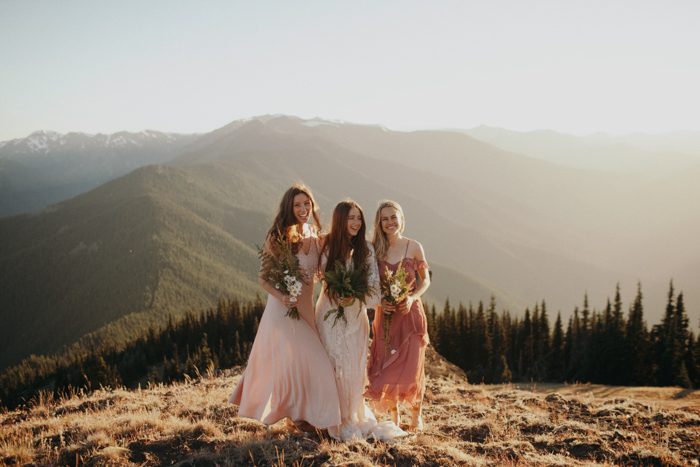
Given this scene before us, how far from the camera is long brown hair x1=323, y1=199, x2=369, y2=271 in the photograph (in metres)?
8.60

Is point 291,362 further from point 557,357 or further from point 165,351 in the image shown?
point 165,351

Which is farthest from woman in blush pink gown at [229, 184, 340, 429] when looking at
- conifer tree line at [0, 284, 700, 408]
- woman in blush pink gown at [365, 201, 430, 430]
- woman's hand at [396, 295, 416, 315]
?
conifer tree line at [0, 284, 700, 408]

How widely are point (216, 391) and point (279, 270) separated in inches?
232

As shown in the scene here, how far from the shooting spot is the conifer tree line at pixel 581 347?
57.9m

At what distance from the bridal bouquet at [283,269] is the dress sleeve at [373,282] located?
1120 mm

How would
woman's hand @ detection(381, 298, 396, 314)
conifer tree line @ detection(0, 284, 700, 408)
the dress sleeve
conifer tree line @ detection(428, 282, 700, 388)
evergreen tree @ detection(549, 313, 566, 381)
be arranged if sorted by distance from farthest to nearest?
evergreen tree @ detection(549, 313, 566, 381) < conifer tree line @ detection(0, 284, 700, 408) < conifer tree line @ detection(428, 282, 700, 388) < woman's hand @ detection(381, 298, 396, 314) < the dress sleeve

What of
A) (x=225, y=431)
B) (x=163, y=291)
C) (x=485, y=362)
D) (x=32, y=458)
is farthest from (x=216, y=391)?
(x=163, y=291)

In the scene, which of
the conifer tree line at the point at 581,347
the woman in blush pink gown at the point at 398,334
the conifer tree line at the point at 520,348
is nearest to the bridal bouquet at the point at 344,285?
the woman in blush pink gown at the point at 398,334

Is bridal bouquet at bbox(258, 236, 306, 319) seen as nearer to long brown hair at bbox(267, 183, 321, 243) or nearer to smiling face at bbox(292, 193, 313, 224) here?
long brown hair at bbox(267, 183, 321, 243)

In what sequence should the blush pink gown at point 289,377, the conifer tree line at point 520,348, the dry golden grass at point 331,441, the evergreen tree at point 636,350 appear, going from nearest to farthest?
the dry golden grass at point 331,441 → the blush pink gown at point 289,377 → the conifer tree line at point 520,348 → the evergreen tree at point 636,350

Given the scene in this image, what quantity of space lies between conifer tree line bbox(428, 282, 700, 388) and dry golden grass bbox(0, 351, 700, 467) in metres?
48.3

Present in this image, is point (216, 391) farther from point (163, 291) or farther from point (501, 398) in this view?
point (163, 291)

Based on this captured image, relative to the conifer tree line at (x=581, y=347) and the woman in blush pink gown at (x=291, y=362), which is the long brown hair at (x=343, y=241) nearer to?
the woman in blush pink gown at (x=291, y=362)

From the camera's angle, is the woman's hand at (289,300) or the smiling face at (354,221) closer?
the woman's hand at (289,300)
